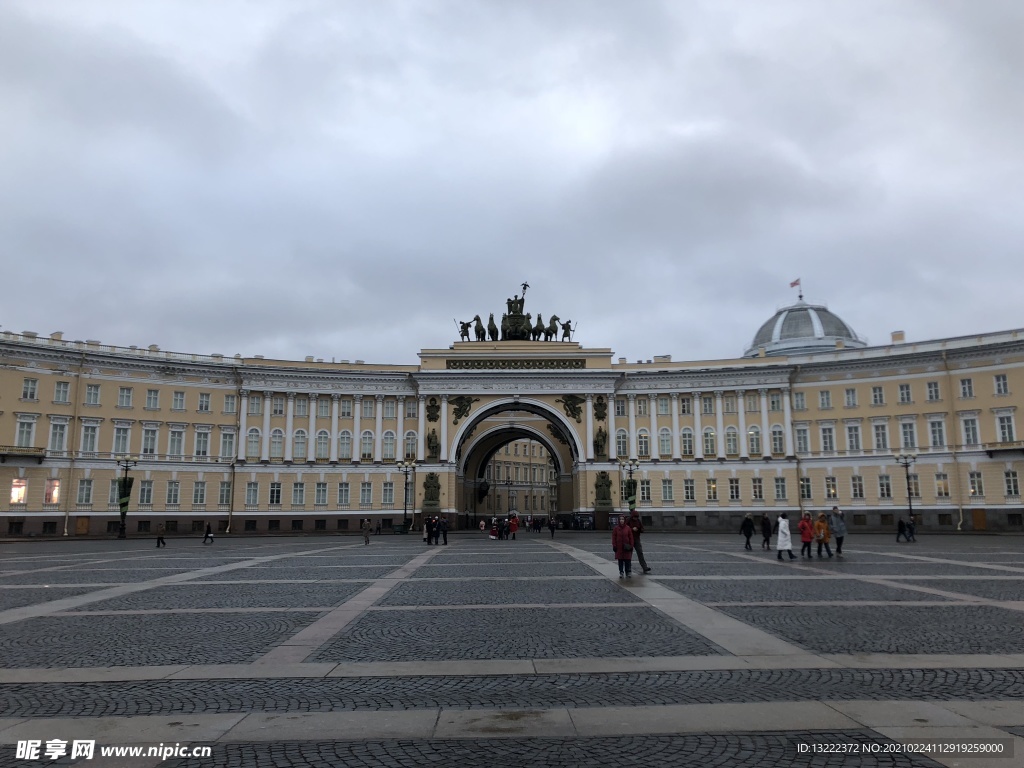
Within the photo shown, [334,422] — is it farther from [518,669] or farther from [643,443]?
[518,669]

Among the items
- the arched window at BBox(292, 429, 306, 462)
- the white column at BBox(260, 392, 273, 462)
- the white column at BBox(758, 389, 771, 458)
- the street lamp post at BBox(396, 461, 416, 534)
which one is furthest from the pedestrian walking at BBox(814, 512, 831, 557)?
the white column at BBox(260, 392, 273, 462)

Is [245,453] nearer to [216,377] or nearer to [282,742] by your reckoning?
[216,377]

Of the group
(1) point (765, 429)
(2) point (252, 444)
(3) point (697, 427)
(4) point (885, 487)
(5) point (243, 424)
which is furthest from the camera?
(3) point (697, 427)

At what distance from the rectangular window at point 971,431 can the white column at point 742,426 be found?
17.5 m

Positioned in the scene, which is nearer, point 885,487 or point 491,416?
point 885,487

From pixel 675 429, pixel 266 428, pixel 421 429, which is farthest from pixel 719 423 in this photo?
pixel 266 428

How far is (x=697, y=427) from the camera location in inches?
2825

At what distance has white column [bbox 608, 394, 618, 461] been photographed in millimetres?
71188

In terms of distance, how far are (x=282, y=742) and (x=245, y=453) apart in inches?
2592

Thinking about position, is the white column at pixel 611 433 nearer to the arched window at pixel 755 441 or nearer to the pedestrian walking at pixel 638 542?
the arched window at pixel 755 441

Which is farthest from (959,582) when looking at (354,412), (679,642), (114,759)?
(354,412)

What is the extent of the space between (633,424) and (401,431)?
73.1 ft

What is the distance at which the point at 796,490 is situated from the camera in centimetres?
6856

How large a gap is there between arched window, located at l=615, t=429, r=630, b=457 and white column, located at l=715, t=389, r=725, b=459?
835 cm
